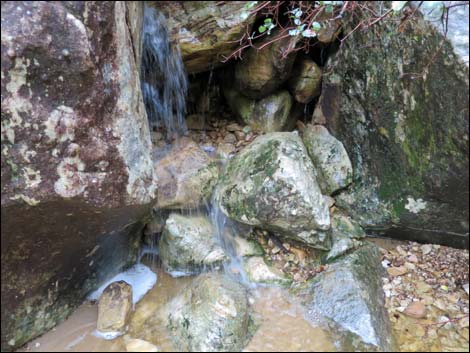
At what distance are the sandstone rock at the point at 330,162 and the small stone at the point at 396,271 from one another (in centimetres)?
88

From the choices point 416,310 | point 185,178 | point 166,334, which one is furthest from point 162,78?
point 416,310

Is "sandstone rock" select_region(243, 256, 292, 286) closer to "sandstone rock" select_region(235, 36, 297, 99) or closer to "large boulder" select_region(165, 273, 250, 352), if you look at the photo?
"large boulder" select_region(165, 273, 250, 352)

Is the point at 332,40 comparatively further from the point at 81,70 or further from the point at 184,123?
the point at 81,70

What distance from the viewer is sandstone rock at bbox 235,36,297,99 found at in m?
3.60

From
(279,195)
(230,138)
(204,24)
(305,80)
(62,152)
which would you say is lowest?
(279,195)

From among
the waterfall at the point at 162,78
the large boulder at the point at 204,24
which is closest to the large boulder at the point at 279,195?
the large boulder at the point at 204,24

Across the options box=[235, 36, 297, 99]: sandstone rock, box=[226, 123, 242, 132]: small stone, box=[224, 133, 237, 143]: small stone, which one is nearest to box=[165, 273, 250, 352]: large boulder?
box=[224, 133, 237, 143]: small stone

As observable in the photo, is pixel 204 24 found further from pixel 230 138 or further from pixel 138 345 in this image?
pixel 138 345

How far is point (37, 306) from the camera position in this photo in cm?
244

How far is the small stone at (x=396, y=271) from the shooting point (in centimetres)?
297

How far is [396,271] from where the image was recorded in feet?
9.83

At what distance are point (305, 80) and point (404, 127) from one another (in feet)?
4.00

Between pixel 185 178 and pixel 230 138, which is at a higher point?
pixel 230 138

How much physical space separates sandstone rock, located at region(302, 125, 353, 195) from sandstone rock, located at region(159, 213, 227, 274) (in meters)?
1.21
